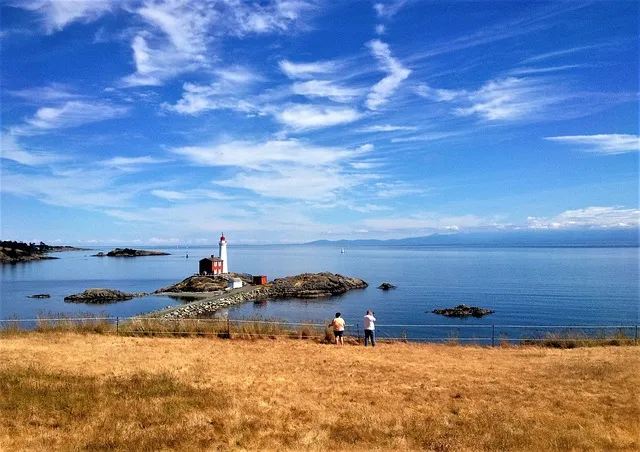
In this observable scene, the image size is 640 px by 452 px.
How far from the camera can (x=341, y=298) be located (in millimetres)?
65125

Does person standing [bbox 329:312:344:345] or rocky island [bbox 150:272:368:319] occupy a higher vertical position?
person standing [bbox 329:312:344:345]

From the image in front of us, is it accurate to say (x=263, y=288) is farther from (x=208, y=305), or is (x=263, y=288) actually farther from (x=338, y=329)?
(x=338, y=329)

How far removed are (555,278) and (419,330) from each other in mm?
53364

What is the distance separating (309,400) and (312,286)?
59.4m

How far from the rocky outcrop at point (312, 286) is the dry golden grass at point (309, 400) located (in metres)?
49.3

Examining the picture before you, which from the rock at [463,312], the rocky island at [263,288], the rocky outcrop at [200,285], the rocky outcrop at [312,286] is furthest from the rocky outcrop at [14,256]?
the rock at [463,312]

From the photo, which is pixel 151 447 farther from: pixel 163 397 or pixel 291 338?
pixel 291 338

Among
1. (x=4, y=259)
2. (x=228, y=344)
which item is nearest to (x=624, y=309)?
(x=228, y=344)

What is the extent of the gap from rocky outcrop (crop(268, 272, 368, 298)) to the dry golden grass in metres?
49.3

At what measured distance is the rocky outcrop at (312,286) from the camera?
225 ft

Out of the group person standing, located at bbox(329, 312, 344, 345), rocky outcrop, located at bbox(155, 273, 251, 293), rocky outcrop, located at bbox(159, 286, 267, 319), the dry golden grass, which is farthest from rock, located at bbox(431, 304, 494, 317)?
rocky outcrop, located at bbox(155, 273, 251, 293)

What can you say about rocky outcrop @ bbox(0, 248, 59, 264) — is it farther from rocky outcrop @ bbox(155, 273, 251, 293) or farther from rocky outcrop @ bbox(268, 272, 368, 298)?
rocky outcrop @ bbox(268, 272, 368, 298)

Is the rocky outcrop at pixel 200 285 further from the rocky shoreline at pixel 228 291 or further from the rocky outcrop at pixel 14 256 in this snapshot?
the rocky outcrop at pixel 14 256

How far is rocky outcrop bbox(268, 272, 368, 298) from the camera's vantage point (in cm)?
6850
